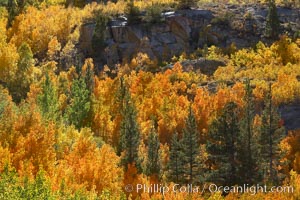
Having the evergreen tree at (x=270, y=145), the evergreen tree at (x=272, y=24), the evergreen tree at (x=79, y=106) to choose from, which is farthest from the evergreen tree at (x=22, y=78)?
the evergreen tree at (x=272, y=24)

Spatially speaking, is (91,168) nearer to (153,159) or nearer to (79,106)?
(153,159)

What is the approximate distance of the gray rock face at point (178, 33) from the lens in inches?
4225

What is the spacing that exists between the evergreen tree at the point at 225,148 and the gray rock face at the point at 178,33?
5341 centimetres

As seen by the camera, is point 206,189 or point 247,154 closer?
point 247,154

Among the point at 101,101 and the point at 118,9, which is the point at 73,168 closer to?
the point at 101,101

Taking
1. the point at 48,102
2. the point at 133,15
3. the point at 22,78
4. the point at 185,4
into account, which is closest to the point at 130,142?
the point at 48,102

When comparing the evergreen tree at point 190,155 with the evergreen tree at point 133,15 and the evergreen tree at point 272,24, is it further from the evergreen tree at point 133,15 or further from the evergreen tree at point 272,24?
the evergreen tree at point 133,15

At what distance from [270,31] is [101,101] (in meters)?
44.0

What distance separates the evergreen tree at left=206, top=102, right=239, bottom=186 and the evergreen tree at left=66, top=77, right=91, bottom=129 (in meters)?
34.4

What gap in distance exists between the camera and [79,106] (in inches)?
3287

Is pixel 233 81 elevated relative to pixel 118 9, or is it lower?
lower

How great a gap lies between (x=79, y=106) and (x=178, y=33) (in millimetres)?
36877

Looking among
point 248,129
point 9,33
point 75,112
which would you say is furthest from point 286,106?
point 9,33

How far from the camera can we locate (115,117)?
293 feet
